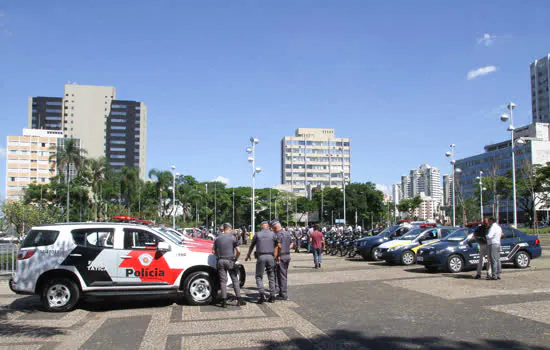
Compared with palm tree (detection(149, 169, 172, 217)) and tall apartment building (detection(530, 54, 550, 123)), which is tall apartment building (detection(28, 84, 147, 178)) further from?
tall apartment building (detection(530, 54, 550, 123))

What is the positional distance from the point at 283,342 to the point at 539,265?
13.1 metres

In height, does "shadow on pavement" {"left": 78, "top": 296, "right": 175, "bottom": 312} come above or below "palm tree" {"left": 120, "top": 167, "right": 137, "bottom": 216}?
below

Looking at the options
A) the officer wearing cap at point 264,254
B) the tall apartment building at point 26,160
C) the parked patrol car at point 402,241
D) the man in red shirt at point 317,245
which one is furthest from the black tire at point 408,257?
the tall apartment building at point 26,160

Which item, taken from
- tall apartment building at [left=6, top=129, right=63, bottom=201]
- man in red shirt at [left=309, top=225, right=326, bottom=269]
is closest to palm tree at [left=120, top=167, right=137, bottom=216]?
tall apartment building at [left=6, top=129, right=63, bottom=201]

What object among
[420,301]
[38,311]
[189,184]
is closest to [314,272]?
[420,301]

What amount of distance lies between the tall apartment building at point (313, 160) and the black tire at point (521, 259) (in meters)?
137

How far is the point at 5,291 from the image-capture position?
1244 centimetres

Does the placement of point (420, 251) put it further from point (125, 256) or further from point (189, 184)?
point (189, 184)

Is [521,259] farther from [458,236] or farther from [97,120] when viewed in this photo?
[97,120]

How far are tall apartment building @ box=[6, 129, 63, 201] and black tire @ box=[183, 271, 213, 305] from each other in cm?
11510

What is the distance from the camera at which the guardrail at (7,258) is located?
1473 centimetres

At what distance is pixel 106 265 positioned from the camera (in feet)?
30.7

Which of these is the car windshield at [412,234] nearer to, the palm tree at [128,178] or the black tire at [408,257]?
the black tire at [408,257]

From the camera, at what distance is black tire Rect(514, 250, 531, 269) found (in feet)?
49.5
